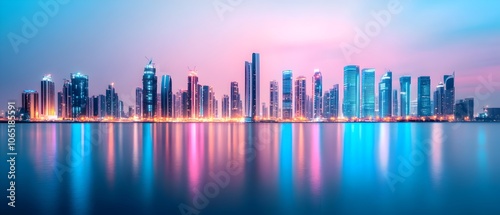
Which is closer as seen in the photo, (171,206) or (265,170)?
(171,206)

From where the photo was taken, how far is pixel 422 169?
21891 millimetres

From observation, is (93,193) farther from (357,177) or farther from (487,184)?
(487,184)

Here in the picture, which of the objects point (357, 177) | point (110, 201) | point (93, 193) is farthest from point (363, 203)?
point (93, 193)

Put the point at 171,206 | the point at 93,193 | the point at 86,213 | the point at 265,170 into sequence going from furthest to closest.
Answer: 1. the point at 265,170
2. the point at 93,193
3. the point at 171,206
4. the point at 86,213

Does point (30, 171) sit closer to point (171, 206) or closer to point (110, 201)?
point (110, 201)

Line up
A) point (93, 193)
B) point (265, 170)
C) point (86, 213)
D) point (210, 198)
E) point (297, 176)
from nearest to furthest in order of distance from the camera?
point (86, 213), point (210, 198), point (93, 193), point (297, 176), point (265, 170)

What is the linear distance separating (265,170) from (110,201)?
966 cm

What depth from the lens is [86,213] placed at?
39.1 ft

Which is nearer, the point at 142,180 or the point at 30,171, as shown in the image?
the point at 142,180

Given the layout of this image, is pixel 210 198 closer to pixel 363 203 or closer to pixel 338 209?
pixel 338 209

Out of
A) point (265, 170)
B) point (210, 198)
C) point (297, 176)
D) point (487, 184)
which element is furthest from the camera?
point (265, 170)

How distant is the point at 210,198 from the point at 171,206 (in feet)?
5.55

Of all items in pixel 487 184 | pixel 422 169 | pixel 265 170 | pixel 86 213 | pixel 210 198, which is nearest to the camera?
pixel 86 213

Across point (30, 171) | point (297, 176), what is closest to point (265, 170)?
point (297, 176)
